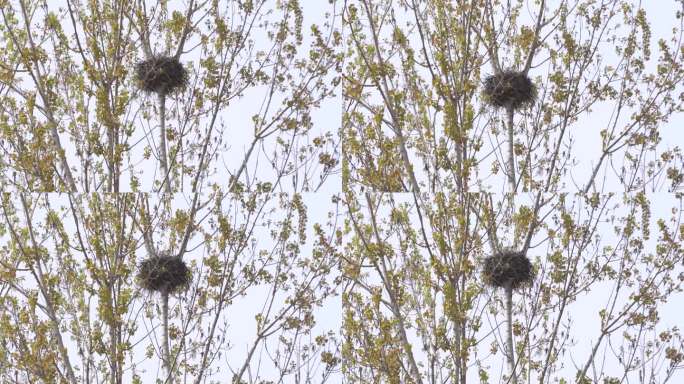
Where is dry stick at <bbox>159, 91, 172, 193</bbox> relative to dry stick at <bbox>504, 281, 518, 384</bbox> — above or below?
above

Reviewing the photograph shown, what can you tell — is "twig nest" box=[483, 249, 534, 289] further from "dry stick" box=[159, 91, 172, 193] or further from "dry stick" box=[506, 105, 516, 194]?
"dry stick" box=[159, 91, 172, 193]

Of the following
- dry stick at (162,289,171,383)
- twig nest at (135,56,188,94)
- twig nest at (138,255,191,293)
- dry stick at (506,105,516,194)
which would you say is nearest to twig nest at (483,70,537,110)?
dry stick at (506,105,516,194)

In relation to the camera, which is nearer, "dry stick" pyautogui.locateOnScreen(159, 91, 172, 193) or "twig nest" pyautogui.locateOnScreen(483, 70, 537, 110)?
"dry stick" pyautogui.locateOnScreen(159, 91, 172, 193)

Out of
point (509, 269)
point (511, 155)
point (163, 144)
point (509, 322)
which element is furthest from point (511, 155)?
point (163, 144)

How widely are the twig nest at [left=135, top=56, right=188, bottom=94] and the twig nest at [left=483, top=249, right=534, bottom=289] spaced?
87.7 inches

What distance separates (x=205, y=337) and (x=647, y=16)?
141 inches

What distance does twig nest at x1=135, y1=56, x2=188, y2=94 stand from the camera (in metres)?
6.44

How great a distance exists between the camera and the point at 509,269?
6086mm

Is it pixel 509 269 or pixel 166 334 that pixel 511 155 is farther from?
pixel 166 334

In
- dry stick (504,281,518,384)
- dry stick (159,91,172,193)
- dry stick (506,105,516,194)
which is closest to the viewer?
dry stick (504,281,518,384)

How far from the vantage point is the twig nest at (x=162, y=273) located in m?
6.12

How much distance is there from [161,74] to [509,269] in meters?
2.46

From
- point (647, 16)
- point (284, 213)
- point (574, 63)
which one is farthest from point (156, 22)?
point (647, 16)

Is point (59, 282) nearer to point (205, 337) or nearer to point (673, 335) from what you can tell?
point (205, 337)
